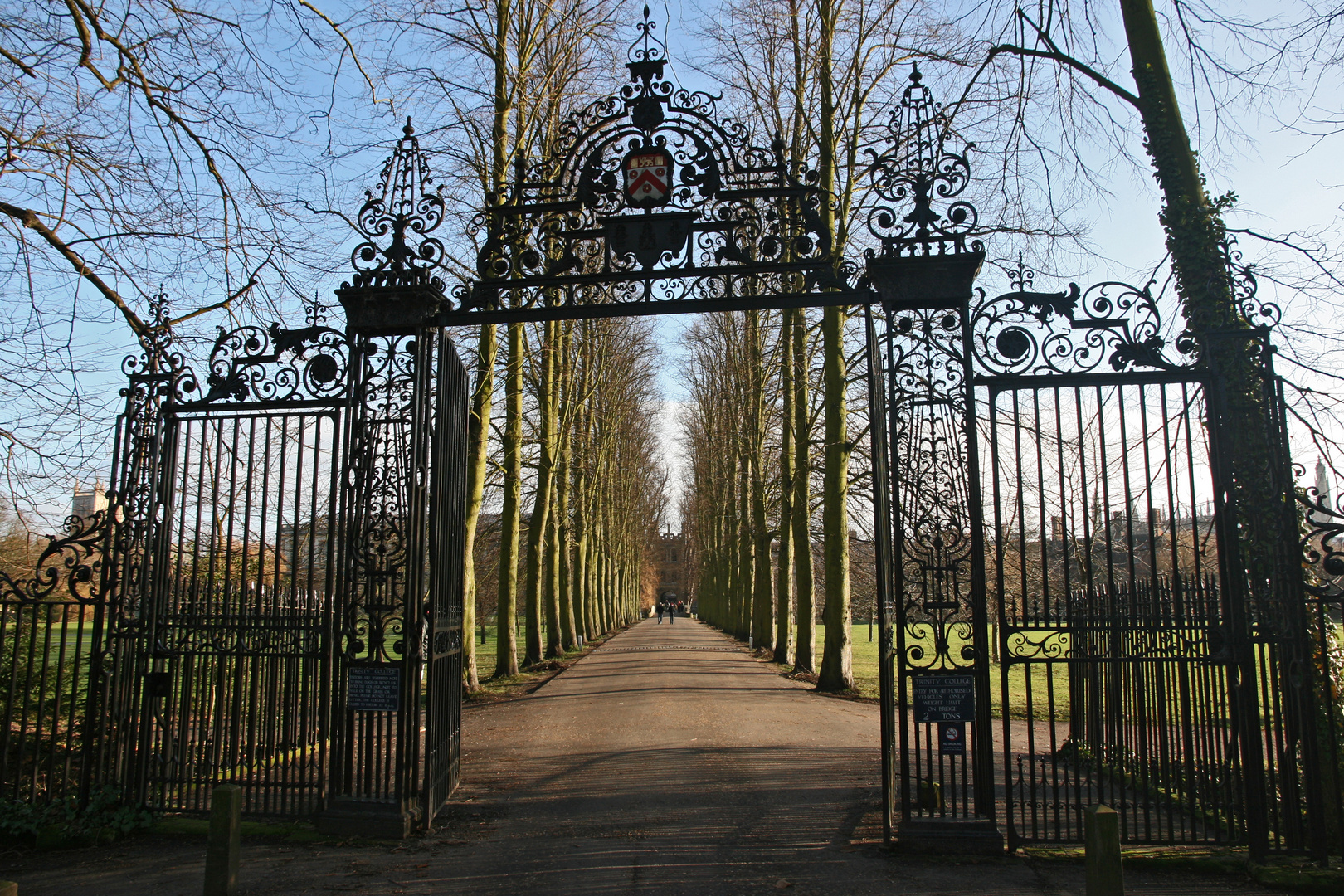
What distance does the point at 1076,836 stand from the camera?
6.73 metres

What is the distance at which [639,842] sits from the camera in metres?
7.00

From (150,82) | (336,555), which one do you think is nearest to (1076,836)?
(336,555)

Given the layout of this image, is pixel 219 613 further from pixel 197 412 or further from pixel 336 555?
pixel 197 412

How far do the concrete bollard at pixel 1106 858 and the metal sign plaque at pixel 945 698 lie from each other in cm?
193

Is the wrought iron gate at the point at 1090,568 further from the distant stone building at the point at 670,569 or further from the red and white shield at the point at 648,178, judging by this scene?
the distant stone building at the point at 670,569

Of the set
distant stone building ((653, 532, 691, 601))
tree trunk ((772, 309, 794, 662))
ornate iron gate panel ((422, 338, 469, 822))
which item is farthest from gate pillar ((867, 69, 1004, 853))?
distant stone building ((653, 532, 691, 601))

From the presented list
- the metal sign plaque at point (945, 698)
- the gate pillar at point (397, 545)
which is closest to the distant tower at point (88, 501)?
the gate pillar at point (397, 545)

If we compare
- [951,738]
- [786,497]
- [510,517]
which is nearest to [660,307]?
[951,738]

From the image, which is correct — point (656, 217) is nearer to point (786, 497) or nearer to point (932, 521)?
point (932, 521)

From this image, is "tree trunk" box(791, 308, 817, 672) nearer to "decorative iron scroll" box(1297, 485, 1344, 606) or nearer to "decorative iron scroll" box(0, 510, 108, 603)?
"decorative iron scroll" box(1297, 485, 1344, 606)

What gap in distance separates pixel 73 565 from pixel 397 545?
2986 millimetres

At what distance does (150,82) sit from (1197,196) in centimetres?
943

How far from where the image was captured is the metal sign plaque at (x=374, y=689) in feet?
24.0

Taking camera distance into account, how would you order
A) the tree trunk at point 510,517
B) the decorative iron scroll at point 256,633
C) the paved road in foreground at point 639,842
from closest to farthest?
the paved road in foreground at point 639,842, the decorative iron scroll at point 256,633, the tree trunk at point 510,517
